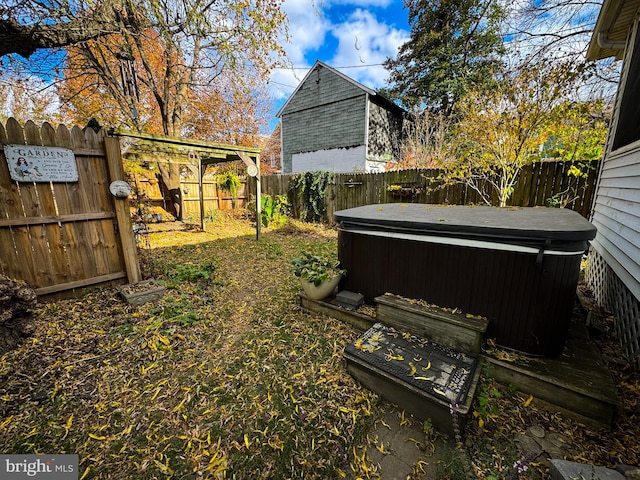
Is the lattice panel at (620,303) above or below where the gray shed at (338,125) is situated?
below

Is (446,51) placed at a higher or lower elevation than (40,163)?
higher

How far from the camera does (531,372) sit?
69.7 inches

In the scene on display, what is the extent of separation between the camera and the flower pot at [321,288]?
2932 mm

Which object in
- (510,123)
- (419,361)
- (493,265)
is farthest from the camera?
(510,123)

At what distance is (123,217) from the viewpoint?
3.22 m

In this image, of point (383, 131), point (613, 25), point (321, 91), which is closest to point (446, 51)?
point (383, 131)

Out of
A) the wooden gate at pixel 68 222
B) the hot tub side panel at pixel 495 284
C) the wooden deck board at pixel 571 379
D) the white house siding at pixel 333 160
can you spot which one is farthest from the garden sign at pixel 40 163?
the white house siding at pixel 333 160

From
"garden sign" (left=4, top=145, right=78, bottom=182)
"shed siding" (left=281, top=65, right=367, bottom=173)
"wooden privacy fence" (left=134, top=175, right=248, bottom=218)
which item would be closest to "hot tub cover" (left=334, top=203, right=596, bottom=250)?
"garden sign" (left=4, top=145, right=78, bottom=182)

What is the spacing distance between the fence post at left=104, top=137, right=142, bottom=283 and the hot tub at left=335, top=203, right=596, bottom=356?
9.55ft

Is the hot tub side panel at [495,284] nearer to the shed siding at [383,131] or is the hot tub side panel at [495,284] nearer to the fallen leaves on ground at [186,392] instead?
the fallen leaves on ground at [186,392]

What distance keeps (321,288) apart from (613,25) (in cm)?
495

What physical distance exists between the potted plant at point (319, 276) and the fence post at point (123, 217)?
86.8 inches

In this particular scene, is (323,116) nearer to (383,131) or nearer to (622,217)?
(383,131)

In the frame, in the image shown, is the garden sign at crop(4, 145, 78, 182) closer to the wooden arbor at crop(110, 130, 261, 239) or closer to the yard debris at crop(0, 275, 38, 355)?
the yard debris at crop(0, 275, 38, 355)
